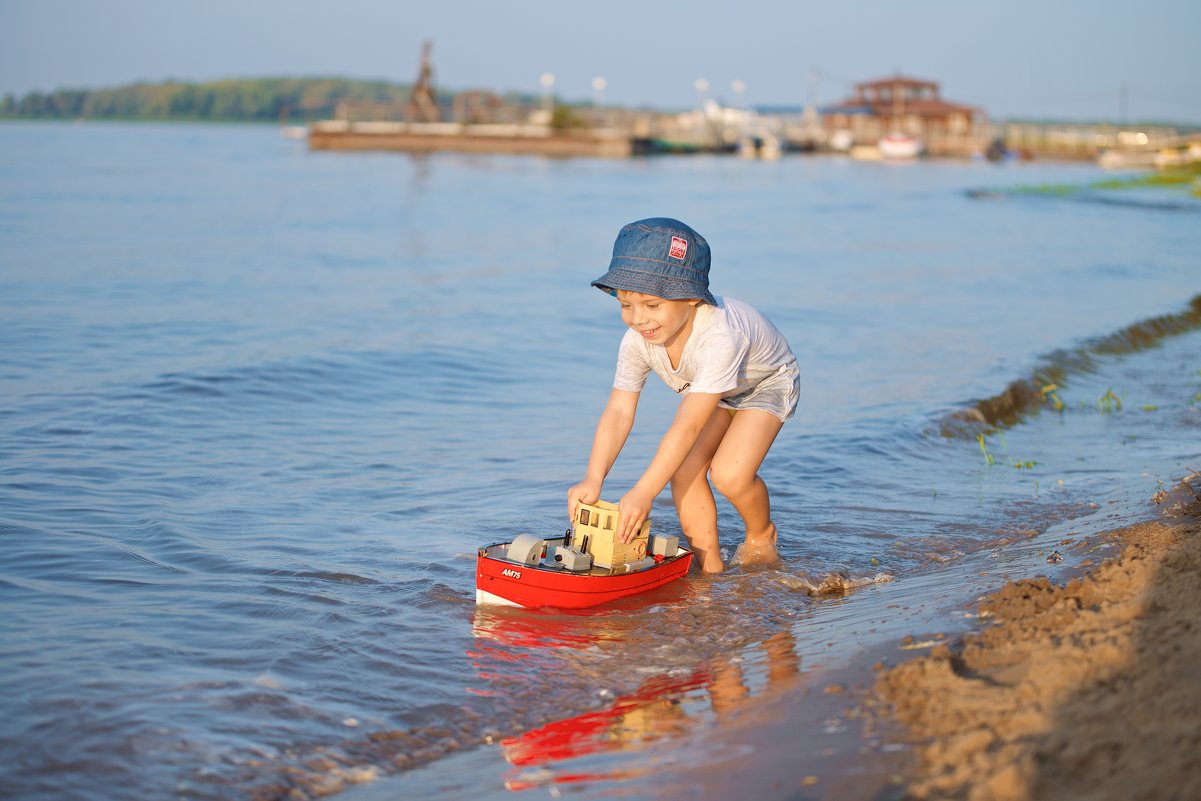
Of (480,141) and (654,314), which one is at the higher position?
(480,141)

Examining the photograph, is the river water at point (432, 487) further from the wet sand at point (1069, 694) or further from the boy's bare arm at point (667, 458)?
the wet sand at point (1069, 694)

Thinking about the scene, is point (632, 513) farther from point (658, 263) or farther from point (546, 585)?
point (658, 263)

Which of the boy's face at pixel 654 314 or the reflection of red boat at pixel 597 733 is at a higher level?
the boy's face at pixel 654 314

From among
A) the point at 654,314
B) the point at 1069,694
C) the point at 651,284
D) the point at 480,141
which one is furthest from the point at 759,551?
the point at 480,141

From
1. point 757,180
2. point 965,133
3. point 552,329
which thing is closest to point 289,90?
point 965,133

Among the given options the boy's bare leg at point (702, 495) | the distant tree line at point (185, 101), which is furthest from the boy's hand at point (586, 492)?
the distant tree line at point (185, 101)

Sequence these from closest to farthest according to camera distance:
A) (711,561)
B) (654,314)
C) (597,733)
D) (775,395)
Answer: (597,733)
(654,314)
(775,395)
(711,561)

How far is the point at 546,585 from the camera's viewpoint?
4430 millimetres

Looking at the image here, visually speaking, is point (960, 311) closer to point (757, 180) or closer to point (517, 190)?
point (517, 190)

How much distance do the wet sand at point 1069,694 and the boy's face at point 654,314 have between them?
1.56 meters

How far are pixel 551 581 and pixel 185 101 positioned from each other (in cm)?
19093

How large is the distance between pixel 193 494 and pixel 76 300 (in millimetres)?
Result: 8408

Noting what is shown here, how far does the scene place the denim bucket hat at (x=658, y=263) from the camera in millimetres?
4289

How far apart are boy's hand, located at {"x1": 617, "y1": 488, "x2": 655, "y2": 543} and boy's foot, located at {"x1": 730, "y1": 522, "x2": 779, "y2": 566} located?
0.98m
